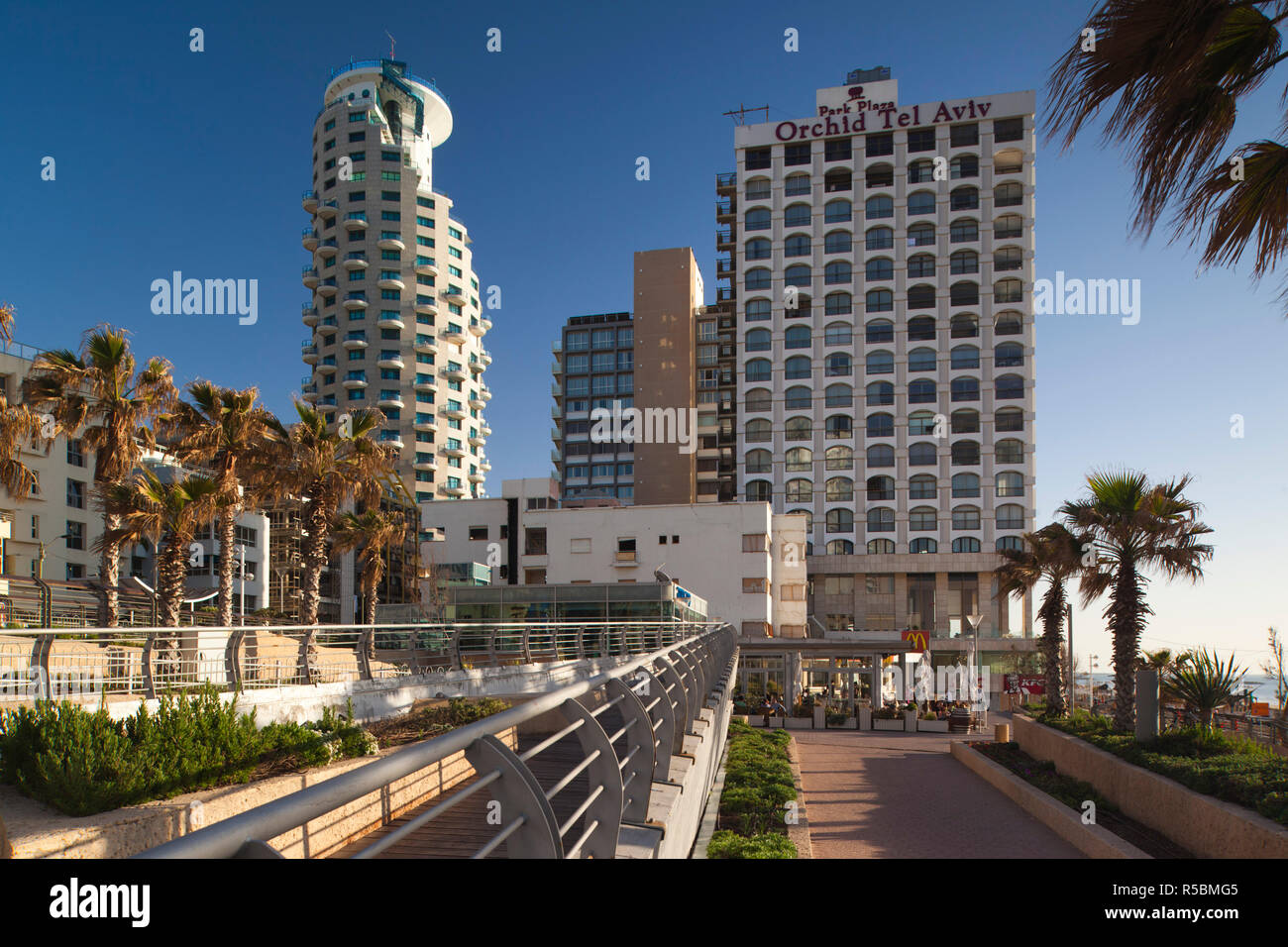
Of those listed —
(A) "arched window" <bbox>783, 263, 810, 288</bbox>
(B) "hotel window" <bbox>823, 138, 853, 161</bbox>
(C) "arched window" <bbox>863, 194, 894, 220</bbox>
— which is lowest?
(A) "arched window" <bbox>783, 263, 810, 288</bbox>

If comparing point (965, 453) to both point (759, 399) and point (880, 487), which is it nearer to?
point (880, 487)

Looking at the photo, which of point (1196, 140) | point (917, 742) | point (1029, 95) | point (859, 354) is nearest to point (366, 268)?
point (859, 354)

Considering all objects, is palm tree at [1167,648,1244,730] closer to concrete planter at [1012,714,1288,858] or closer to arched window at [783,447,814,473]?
concrete planter at [1012,714,1288,858]

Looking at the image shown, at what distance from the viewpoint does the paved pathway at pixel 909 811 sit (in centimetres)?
1495

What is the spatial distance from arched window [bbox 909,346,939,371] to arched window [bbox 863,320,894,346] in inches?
111

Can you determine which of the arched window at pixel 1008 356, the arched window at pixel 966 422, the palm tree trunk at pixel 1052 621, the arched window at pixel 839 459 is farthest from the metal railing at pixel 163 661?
the arched window at pixel 1008 356

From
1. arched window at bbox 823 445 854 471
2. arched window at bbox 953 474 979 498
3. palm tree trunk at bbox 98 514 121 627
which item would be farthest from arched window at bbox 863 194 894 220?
palm tree trunk at bbox 98 514 121 627

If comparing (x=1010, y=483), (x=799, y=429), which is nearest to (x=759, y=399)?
(x=799, y=429)

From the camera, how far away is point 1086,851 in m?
14.3

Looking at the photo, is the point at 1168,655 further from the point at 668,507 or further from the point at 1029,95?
the point at 1029,95

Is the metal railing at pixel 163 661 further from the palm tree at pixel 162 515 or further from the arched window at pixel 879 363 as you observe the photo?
the arched window at pixel 879 363

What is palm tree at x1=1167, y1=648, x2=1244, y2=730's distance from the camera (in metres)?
19.1

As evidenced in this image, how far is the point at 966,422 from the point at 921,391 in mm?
4720

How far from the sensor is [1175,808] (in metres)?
13.8
